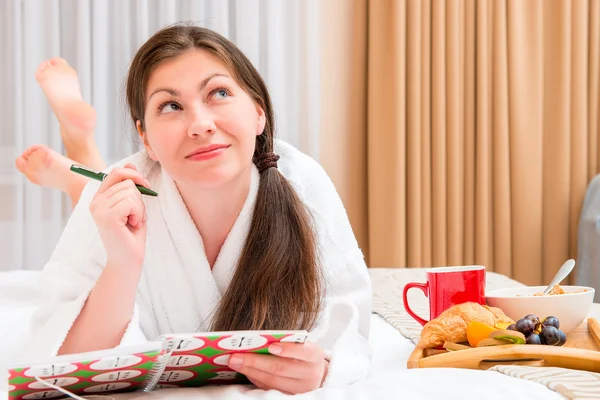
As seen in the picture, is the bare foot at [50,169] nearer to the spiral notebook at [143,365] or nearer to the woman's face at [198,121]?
the woman's face at [198,121]

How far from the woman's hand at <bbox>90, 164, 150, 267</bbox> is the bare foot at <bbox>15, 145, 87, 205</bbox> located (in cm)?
Result: 122

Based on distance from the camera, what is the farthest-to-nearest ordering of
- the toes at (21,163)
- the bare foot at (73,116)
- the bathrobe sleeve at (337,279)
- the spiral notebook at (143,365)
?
1. the bare foot at (73,116)
2. the toes at (21,163)
3. the bathrobe sleeve at (337,279)
4. the spiral notebook at (143,365)

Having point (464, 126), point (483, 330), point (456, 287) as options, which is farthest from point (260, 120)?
point (464, 126)

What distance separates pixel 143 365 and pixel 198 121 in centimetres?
45

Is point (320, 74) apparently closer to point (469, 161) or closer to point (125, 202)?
point (469, 161)

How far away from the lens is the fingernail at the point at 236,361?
2.93 feet

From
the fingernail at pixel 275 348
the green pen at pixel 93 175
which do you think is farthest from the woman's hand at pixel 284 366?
the green pen at pixel 93 175

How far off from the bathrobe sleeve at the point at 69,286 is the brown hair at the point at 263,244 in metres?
0.18

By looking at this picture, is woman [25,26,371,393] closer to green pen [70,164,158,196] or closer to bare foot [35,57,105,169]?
green pen [70,164,158,196]

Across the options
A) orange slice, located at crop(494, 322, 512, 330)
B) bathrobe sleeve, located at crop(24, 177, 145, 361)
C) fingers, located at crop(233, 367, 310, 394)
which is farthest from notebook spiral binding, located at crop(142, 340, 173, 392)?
orange slice, located at crop(494, 322, 512, 330)

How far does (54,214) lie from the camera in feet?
10.5

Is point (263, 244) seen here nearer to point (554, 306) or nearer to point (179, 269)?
point (179, 269)

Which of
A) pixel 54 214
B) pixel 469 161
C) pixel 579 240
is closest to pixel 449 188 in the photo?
pixel 469 161

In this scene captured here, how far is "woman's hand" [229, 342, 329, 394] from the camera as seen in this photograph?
0.91 m
